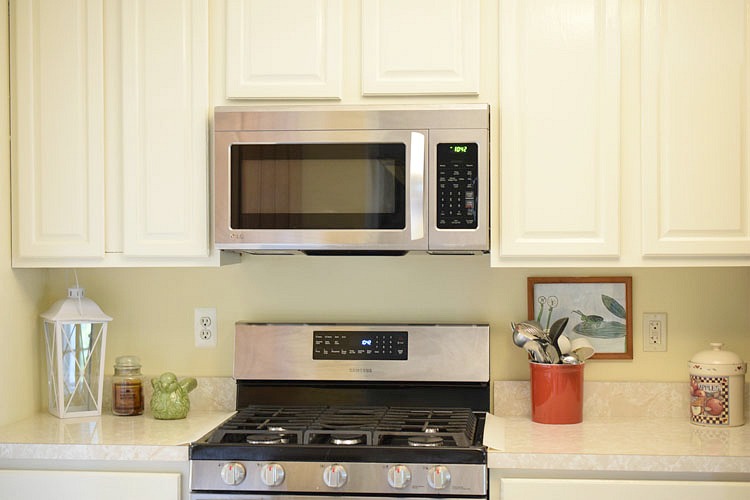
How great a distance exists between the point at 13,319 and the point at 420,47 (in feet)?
4.53

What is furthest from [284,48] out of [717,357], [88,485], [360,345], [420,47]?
[717,357]

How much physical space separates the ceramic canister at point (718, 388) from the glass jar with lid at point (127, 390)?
160 cm

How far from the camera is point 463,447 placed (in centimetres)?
219

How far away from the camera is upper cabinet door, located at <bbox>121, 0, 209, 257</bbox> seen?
8.04 feet

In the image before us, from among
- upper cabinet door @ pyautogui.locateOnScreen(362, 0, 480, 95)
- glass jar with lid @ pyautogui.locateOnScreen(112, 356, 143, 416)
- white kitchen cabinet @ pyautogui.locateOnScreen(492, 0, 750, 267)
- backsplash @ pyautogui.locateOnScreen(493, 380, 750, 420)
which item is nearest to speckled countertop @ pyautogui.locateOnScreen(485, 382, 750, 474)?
backsplash @ pyautogui.locateOnScreen(493, 380, 750, 420)

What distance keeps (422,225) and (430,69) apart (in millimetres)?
421

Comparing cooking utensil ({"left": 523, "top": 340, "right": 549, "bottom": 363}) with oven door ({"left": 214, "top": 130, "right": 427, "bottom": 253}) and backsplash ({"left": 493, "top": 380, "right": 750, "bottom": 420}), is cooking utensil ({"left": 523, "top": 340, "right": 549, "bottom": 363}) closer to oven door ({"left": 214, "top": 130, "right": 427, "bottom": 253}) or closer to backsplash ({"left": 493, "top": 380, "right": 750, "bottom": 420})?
backsplash ({"left": 493, "top": 380, "right": 750, "bottom": 420})

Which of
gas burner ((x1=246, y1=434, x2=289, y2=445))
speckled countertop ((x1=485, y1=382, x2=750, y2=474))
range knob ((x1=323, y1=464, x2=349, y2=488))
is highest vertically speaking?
gas burner ((x1=246, y1=434, x2=289, y2=445))

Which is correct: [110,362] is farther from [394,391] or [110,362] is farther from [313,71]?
[313,71]

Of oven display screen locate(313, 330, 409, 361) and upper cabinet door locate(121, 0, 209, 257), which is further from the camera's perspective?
oven display screen locate(313, 330, 409, 361)

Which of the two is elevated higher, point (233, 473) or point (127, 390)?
point (127, 390)

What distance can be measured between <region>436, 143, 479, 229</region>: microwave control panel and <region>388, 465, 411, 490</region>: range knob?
2.06 ft

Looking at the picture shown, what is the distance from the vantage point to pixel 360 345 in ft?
8.78

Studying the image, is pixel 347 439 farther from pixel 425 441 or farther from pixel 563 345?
pixel 563 345
